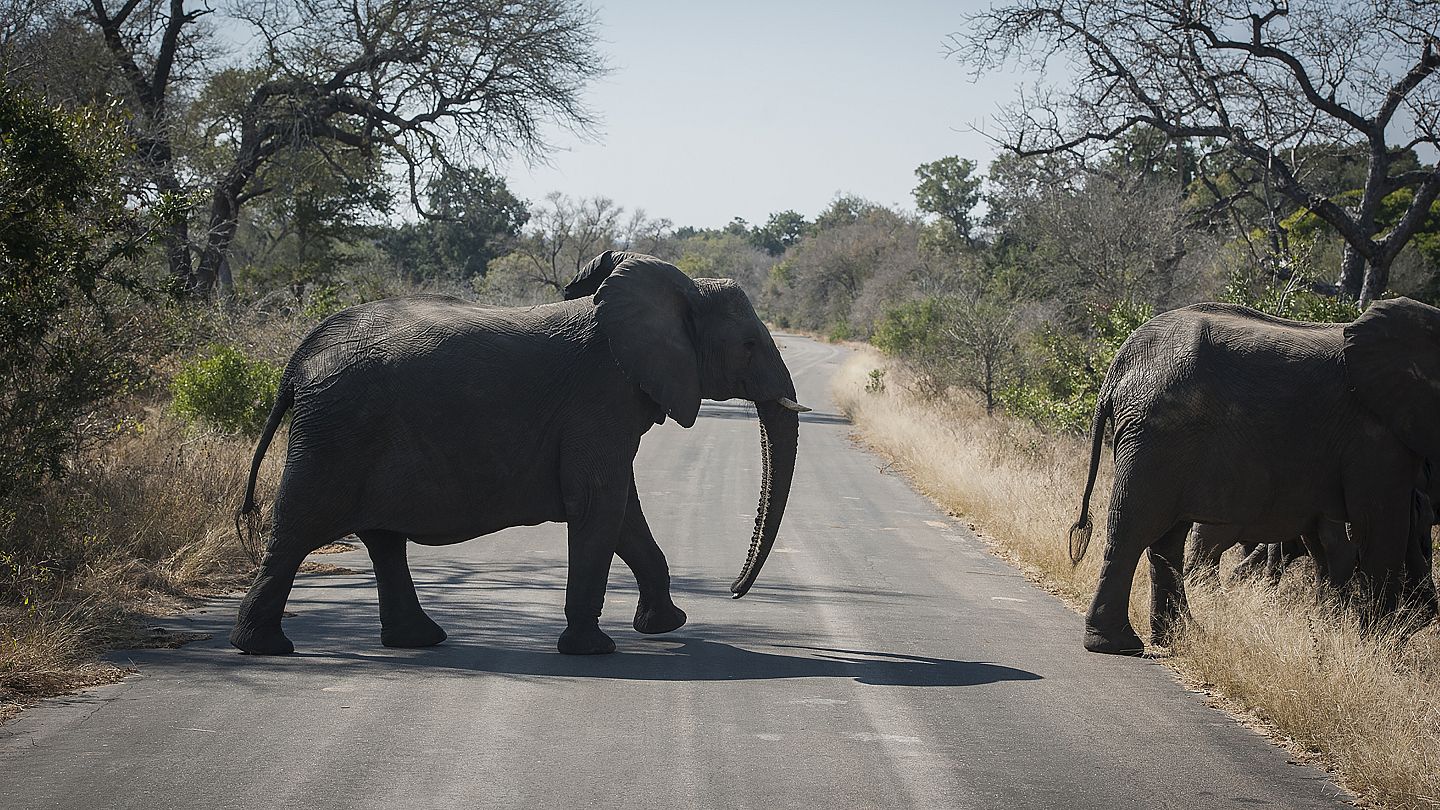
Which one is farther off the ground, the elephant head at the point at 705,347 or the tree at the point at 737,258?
the tree at the point at 737,258

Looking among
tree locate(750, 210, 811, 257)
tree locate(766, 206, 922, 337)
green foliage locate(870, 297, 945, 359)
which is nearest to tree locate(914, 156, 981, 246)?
tree locate(766, 206, 922, 337)

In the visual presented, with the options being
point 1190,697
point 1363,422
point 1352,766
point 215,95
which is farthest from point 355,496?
point 215,95

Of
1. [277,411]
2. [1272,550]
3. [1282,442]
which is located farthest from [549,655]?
[1272,550]

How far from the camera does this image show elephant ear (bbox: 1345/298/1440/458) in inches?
328

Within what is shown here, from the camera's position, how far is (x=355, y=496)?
7.89 m

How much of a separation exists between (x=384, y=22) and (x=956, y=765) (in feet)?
78.0

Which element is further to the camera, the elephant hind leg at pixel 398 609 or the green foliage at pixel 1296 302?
the green foliage at pixel 1296 302

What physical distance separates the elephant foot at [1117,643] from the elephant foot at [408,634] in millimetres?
4208

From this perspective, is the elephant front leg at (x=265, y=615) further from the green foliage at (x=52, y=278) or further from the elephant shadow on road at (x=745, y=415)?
the elephant shadow on road at (x=745, y=415)

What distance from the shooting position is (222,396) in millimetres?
15234

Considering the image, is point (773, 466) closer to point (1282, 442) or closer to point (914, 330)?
point (1282, 442)

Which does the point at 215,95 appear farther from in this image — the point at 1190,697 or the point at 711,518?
the point at 1190,697

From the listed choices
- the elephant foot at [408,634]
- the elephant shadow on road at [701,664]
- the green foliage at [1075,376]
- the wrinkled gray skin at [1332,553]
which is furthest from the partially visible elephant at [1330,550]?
the elephant foot at [408,634]

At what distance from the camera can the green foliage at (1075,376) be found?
1585 centimetres
